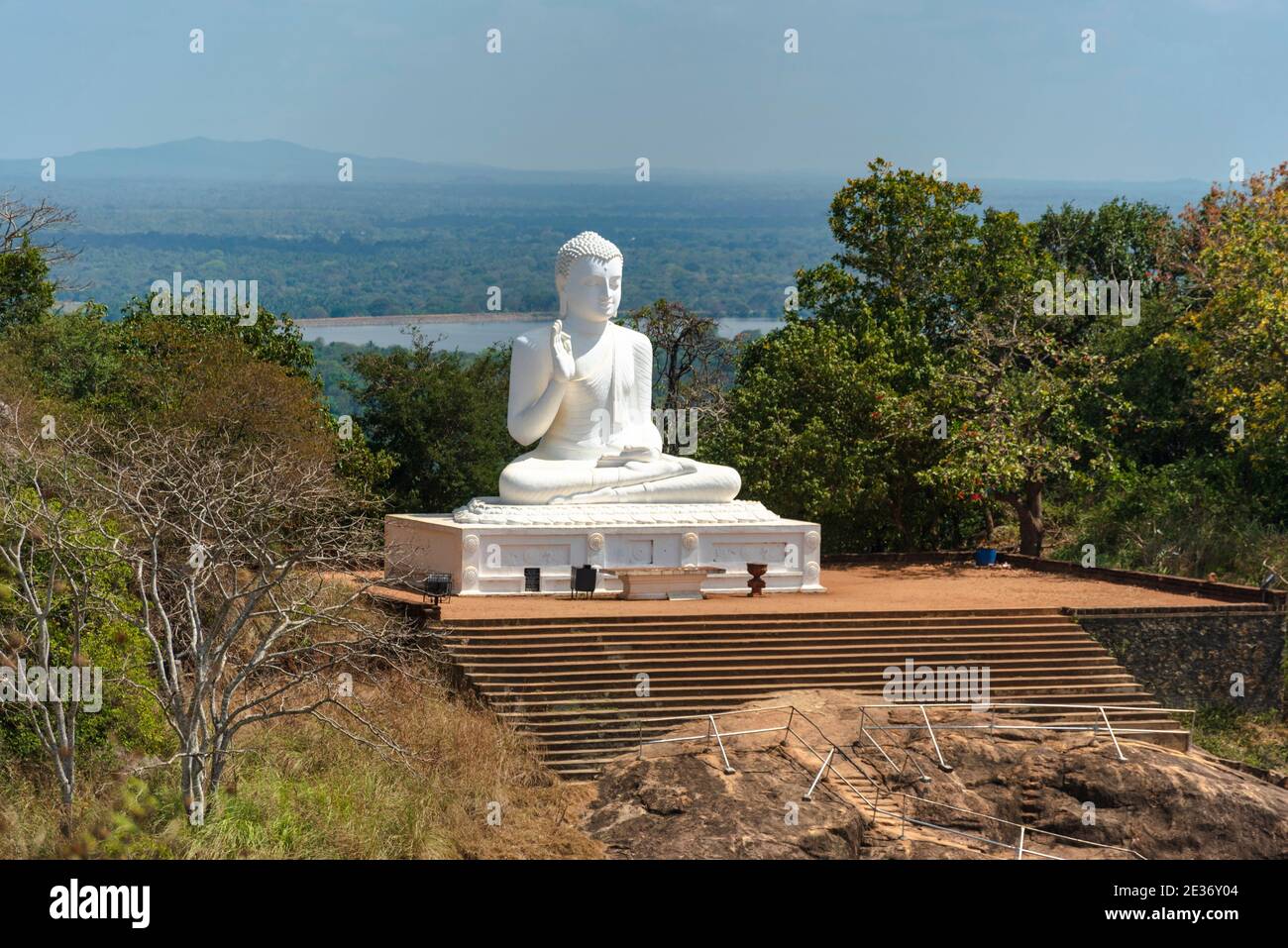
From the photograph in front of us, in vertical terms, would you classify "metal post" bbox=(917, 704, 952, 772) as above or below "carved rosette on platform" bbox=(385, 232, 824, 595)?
below

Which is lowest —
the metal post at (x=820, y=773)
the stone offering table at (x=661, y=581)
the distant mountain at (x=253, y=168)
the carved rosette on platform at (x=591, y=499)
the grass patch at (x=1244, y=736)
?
the grass patch at (x=1244, y=736)

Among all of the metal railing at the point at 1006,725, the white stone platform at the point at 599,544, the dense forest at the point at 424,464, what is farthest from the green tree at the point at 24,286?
the metal railing at the point at 1006,725

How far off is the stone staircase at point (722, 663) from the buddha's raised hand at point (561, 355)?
516cm

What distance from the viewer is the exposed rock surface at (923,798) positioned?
709 inches

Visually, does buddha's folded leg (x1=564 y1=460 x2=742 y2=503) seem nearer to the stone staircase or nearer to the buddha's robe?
the buddha's robe

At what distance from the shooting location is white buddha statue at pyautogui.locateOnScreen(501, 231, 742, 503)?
82.4ft

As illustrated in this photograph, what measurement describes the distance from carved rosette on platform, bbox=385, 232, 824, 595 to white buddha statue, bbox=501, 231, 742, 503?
0.02 m

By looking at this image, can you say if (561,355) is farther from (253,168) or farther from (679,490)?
(253,168)

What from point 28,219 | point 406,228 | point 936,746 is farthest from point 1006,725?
point 406,228

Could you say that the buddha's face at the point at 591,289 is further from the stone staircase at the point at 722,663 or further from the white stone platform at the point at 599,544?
the stone staircase at the point at 722,663

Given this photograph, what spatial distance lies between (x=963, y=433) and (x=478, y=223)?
8870 centimetres

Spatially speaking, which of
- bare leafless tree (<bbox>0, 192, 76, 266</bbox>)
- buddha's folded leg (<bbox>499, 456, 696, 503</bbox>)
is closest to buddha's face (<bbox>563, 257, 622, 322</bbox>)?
buddha's folded leg (<bbox>499, 456, 696, 503</bbox>)

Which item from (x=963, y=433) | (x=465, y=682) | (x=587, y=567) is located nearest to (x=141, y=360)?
(x=587, y=567)

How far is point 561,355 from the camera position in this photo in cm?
2561
